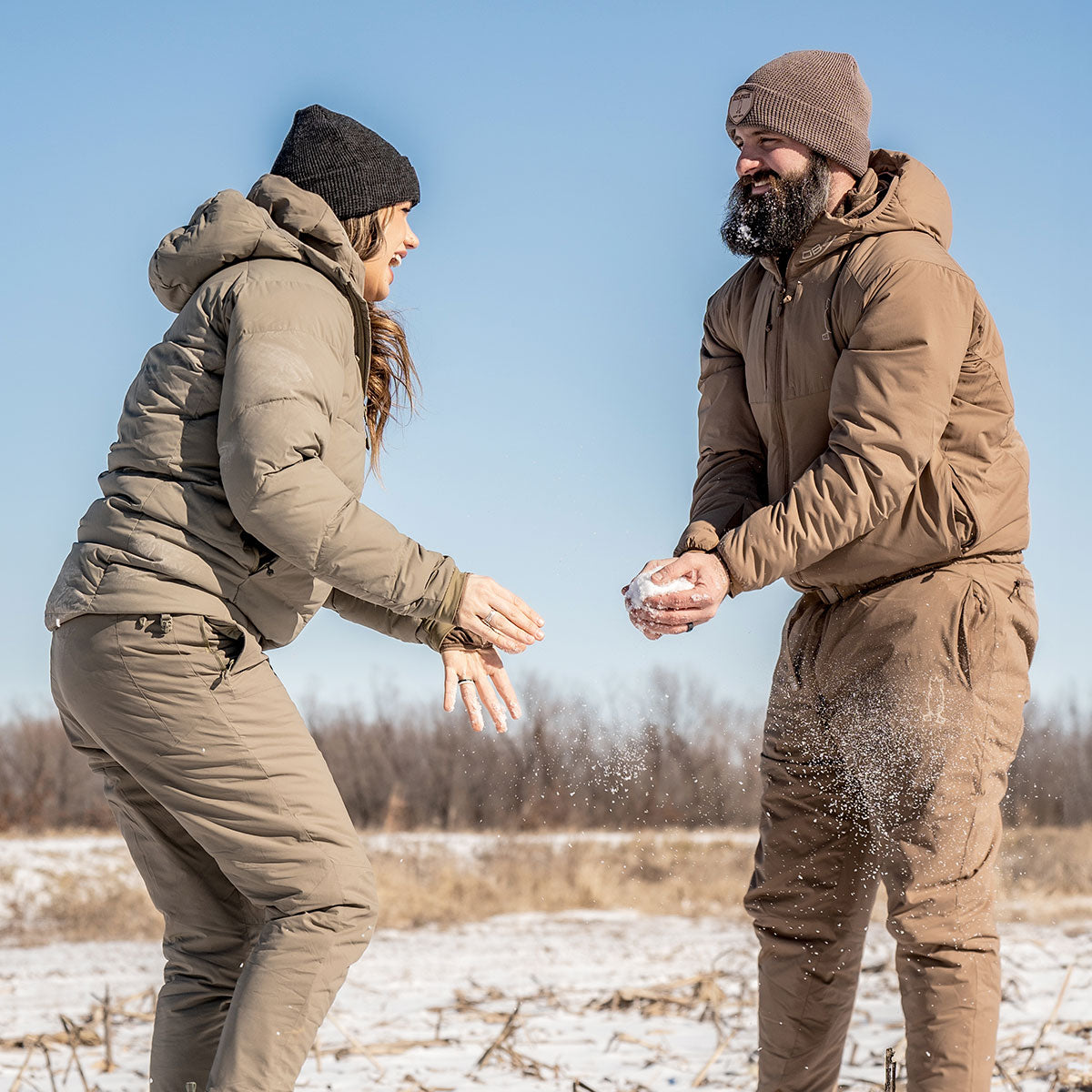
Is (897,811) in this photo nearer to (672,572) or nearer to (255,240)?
(672,572)

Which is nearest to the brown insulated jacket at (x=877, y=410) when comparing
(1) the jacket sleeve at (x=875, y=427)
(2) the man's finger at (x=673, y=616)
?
(1) the jacket sleeve at (x=875, y=427)

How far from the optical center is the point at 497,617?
2674 millimetres

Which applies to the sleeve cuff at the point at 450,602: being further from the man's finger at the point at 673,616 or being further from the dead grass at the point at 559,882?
the dead grass at the point at 559,882

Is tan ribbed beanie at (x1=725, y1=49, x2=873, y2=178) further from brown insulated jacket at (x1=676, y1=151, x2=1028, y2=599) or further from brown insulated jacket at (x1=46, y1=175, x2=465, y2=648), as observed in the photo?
brown insulated jacket at (x1=46, y1=175, x2=465, y2=648)

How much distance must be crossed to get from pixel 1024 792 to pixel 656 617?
1033 inches

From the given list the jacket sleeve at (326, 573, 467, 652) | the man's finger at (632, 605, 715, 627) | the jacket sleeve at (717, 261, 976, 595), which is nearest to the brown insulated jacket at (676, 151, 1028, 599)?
the jacket sleeve at (717, 261, 976, 595)

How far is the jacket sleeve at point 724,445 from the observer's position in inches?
135

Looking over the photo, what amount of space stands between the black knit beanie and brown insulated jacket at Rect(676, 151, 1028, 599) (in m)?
1.07

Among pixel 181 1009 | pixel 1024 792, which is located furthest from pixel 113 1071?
pixel 1024 792

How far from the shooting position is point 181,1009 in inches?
105

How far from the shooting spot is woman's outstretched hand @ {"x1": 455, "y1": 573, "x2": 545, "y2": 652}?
2637 millimetres

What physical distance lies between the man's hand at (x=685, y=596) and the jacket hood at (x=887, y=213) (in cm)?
87

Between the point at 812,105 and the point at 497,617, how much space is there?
166cm

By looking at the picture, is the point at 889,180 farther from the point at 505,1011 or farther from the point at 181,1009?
the point at 505,1011
